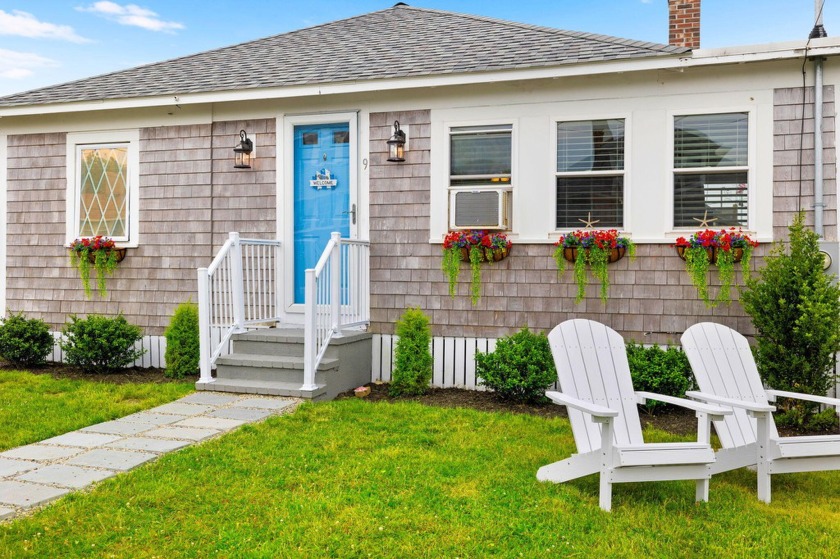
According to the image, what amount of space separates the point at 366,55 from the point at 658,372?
4.52 m

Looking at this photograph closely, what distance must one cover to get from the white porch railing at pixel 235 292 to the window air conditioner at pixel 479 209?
76.9 inches

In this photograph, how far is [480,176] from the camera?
6789mm

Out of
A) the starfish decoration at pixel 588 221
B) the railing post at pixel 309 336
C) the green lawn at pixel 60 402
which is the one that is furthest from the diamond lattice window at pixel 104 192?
the starfish decoration at pixel 588 221

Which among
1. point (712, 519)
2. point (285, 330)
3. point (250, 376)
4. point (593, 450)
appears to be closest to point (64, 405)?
point (250, 376)

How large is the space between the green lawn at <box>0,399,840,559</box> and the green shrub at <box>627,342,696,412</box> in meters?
1.43

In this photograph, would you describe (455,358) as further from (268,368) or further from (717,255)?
(717,255)

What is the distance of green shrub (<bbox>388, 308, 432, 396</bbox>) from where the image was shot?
20.9 feet

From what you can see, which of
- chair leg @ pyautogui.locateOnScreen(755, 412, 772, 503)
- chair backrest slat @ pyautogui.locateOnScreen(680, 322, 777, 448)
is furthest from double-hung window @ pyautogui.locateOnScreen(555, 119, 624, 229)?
chair leg @ pyautogui.locateOnScreen(755, 412, 772, 503)

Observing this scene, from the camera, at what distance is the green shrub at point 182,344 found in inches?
274

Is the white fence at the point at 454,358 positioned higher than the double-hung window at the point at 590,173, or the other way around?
the double-hung window at the point at 590,173

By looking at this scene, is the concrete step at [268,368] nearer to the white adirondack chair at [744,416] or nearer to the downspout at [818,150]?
the white adirondack chair at [744,416]

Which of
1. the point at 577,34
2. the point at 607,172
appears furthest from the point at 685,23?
the point at 607,172

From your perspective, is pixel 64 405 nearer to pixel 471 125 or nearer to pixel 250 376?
pixel 250 376

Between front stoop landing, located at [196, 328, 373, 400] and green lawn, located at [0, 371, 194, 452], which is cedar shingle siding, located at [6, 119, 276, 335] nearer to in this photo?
green lawn, located at [0, 371, 194, 452]
